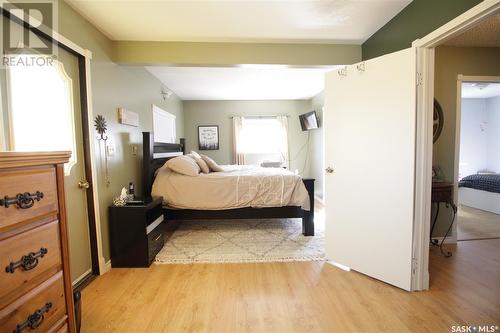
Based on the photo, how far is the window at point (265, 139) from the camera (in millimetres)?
5770

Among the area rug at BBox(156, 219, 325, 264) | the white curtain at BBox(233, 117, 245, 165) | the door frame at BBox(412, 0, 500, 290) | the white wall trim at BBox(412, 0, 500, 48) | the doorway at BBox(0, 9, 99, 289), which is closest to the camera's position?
the white wall trim at BBox(412, 0, 500, 48)

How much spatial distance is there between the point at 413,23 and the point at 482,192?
3.92 meters

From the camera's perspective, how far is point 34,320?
0.87 m

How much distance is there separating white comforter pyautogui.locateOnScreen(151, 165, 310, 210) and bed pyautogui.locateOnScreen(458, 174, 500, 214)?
11.6 feet

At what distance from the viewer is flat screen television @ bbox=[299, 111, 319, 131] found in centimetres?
502

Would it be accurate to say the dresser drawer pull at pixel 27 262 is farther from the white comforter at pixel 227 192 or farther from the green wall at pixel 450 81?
the green wall at pixel 450 81

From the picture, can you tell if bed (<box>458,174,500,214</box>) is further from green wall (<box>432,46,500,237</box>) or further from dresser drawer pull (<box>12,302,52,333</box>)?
dresser drawer pull (<box>12,302,52,333</box>)

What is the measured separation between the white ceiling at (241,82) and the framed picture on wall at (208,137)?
739 mm

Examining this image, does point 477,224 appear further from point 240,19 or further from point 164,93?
point 164,93

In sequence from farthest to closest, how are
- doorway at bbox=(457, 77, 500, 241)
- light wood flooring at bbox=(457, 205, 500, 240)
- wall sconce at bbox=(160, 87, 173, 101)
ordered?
1. doorway at bbox=(457, 77, 500, 241)
2. wall sconce at bbox=(160, 87, 173, 101)
3. light wood flooring at bbox=(457, 205, 500, 240)

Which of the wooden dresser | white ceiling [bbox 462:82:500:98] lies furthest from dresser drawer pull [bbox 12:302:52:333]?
white ceiling [bbox 462:82:500:98]

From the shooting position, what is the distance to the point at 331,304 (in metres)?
1.71

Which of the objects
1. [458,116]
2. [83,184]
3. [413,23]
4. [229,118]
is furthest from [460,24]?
[229,118]

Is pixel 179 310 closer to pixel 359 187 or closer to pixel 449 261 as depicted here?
pixel 359 187
